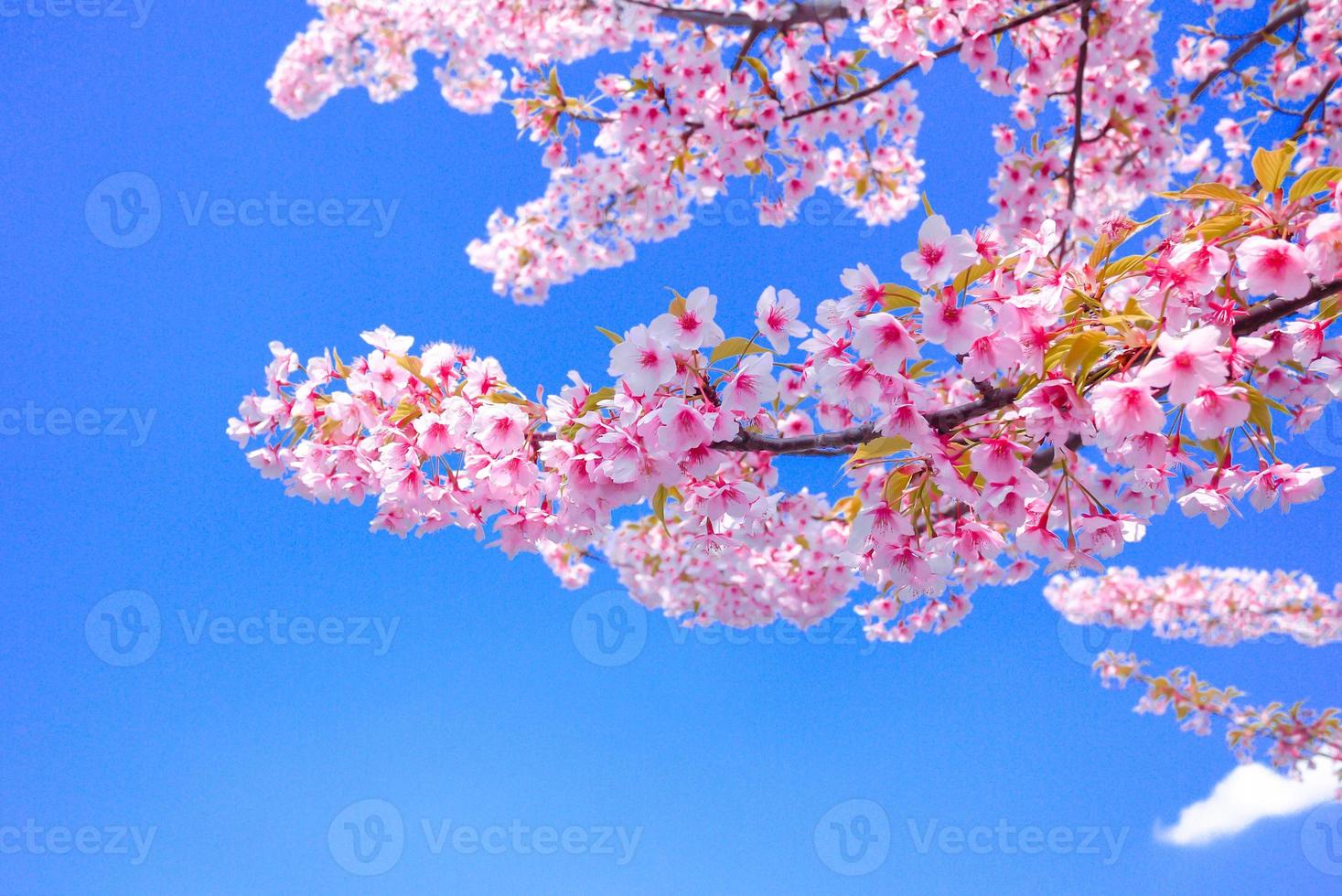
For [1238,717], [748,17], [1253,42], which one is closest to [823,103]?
[748,17]

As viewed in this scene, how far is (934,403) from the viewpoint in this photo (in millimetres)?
1461

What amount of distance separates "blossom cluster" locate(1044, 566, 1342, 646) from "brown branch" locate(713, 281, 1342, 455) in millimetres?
8634

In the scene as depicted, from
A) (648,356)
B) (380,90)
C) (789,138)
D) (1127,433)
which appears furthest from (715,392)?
(380,90)

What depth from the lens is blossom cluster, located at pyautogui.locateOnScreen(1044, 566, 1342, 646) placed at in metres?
8.52

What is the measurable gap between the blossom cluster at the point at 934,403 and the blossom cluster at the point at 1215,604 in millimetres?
8300

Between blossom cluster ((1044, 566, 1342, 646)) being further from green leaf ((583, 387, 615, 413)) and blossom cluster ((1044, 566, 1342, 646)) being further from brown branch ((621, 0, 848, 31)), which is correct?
green leaf ((583, 387, 615, 413))

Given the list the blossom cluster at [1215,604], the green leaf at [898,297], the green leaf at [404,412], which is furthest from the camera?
the blossom cluster at [1215,604]

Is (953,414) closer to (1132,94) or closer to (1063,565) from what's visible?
(1063,565)

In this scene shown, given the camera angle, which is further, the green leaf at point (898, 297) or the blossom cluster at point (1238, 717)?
the blossom cluster at point (1238, 717)

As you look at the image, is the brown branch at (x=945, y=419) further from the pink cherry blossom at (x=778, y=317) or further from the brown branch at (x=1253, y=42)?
the brown branch at (x=1253, y=42)

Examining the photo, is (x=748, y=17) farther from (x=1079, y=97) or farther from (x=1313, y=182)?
(x=1313, y=182)

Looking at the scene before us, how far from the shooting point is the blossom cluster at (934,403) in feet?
4.26

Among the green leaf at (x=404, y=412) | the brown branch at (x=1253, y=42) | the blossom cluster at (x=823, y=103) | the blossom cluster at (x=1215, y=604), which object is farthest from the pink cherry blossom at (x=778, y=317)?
the blossom cluster at (x=1215, y=604)

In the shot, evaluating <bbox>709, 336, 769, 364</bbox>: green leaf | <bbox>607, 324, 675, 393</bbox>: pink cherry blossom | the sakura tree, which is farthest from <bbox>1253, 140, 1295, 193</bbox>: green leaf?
<bbox>607, 324, 675, 393</bbox>: pink cherry blossom
